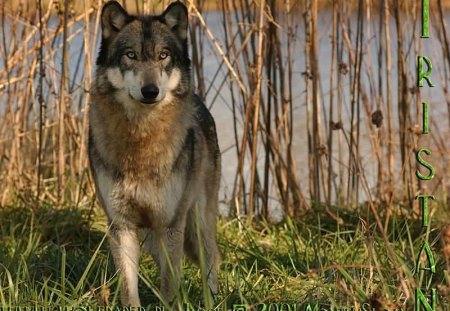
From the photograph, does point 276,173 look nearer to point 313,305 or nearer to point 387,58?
point 387,58

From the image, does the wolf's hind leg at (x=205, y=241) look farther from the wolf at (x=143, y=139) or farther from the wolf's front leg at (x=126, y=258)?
the wolf's front leg at (x=126, y=258)

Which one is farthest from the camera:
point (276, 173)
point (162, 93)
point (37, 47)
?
point (276, 173)

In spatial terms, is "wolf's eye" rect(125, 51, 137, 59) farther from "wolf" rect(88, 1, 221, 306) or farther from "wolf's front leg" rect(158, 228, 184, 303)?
"wolf's front leg" rect(158, 228, 184, 303)

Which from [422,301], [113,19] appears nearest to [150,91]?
[113,19]

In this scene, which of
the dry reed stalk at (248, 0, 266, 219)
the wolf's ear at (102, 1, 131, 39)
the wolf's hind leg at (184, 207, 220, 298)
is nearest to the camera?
the wolf's ear at (102, 1, 131, 39)

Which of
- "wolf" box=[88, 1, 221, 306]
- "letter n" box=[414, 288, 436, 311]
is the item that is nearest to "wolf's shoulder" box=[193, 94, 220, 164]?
"wolf" box=[88, 1, 221, 306]

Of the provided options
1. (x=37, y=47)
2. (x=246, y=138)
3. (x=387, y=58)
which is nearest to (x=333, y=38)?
(x=387, y=58)

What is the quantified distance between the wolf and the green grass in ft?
0.63

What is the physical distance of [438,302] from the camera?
3.15m

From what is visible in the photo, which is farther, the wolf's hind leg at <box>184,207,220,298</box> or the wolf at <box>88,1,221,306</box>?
the wolf's hind leg at <box>184,207,220,298</box>

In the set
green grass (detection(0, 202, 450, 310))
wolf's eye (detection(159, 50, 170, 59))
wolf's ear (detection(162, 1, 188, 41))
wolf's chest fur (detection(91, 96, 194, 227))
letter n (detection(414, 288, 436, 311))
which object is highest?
wolf's ear (detection(162, 1, 188, 41))

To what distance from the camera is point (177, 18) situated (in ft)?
13.9

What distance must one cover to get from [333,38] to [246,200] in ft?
4.61

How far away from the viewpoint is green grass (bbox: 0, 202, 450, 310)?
3.38 m
